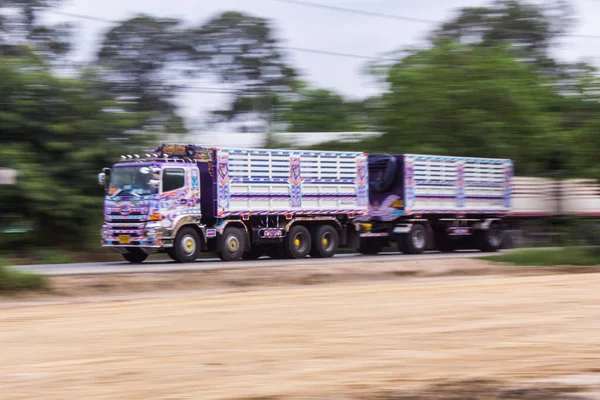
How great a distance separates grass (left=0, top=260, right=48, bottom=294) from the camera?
15.4m

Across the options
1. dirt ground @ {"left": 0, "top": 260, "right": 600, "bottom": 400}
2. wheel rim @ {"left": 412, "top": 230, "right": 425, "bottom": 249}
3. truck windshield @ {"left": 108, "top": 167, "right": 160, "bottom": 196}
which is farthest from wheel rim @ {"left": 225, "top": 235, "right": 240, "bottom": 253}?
dirt ground @ {"left": 0, "top": 260, "right": 600, "bottom": 400}

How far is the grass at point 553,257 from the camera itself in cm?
2317

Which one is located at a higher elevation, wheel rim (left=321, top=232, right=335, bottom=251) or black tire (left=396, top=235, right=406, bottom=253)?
wheel rim (left=321, top=232, right=335, bottom=251)

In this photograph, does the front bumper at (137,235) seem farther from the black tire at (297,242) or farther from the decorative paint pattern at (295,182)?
the decorative paint pattern at (295,182)

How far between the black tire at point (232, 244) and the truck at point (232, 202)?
3cm

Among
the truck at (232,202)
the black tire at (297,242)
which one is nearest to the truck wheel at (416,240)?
the truck at (232,202)

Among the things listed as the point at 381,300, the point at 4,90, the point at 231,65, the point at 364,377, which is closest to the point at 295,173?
the point at 4,90

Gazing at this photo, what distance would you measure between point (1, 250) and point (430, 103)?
60.3ft

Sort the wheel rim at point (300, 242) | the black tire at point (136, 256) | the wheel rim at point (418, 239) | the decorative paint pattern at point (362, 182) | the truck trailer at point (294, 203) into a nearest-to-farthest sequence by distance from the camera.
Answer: the truck trailer at point (294, 203) < the black tire at point (136, 256) < the wheel rim at point (300, 242) < the decorative paint pattern at point (362, 182) < the wheel rim at point (418, 239)

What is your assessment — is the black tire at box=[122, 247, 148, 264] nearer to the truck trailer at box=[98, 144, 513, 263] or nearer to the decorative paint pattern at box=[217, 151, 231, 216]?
the truck trailer at box=[98, 144, 513, 263]

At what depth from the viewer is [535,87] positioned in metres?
40.5

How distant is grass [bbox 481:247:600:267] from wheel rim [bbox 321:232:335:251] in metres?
4.61

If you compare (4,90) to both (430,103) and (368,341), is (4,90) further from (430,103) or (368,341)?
(368,341)

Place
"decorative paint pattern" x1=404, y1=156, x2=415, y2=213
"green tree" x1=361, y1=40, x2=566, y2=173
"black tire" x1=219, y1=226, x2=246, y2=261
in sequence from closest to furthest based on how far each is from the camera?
"black tire" x1=219, y1=226, x2=246, y2=261 → "decorative paint pattern" x1=404, y1=156, x2=415, y2=213 → "green tree" x1=361, y1=40, x2=566, y2=173
